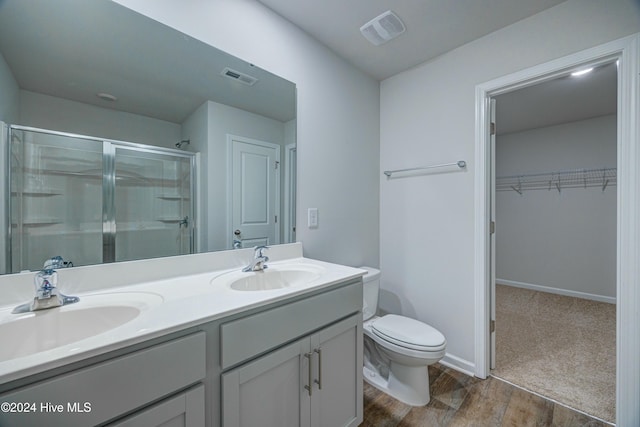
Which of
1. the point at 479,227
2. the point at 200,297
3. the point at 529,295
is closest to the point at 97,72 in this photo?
the point at 200,297

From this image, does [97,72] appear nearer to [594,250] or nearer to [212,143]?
[212,143]

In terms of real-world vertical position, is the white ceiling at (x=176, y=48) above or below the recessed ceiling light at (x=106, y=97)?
above

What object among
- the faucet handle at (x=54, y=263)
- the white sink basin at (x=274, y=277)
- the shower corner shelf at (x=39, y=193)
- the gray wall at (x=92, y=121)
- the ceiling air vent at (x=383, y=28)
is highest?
the ceiling air vent at (x=383, y=28)

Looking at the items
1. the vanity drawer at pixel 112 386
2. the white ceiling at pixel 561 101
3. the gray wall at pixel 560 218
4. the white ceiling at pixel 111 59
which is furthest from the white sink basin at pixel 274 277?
the gray wall at pixel 560 218

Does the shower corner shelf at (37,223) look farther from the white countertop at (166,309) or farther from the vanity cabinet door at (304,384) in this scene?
the vanity cabinet door at (304,384)

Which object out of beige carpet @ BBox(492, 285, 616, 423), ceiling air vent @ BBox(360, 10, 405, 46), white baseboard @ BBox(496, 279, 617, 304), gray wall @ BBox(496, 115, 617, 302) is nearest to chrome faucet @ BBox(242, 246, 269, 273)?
ceiling air vent @ BBox(360, 10, 405, 46)

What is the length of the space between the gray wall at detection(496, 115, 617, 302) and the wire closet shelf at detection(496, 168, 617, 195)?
5cm

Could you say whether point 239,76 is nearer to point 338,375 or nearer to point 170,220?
point 170,220

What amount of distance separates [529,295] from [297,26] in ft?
13.3

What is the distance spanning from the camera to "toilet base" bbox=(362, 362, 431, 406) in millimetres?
1598

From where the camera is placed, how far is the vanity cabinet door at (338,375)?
113 centimetres

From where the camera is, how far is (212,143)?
1417mm

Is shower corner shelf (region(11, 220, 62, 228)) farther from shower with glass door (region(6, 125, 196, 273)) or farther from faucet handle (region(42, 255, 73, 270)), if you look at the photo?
faucet handle (region(42, 255, 73, 270))

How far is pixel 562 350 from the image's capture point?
2.14 m
